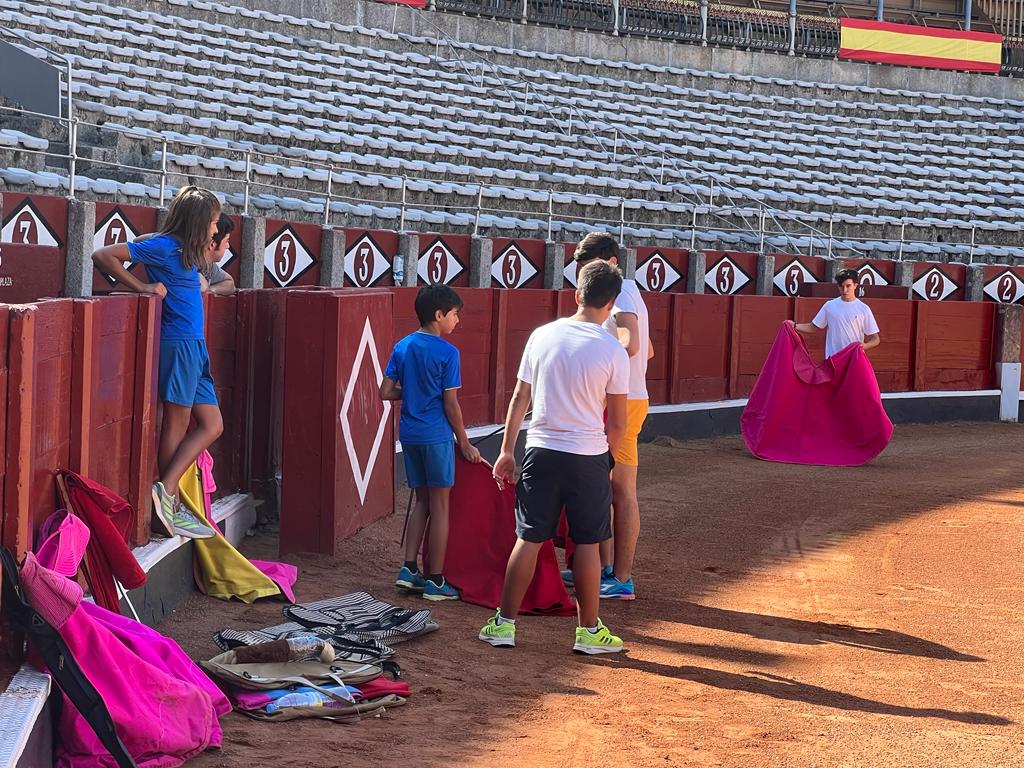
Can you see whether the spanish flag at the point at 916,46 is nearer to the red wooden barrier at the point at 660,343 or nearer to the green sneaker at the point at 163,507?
the red wooden barrier at the point at 660,343

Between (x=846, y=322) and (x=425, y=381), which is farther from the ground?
(x=846, y=322)

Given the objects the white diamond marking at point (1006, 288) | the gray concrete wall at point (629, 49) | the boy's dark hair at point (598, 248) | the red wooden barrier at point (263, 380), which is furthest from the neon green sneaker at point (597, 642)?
the gray concrete wall at point (629, 49)

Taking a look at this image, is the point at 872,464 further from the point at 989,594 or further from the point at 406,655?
the point at 406,655

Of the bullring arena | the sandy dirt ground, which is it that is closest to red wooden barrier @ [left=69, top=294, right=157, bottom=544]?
the bullring arena

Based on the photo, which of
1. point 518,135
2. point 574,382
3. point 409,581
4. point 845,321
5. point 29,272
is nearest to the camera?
point 574,382

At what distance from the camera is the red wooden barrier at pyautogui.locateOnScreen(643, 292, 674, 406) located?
12.9m

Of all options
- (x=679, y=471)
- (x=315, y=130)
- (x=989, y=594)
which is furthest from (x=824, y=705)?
(x=315, y=130)

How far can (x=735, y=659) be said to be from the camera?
4.93m

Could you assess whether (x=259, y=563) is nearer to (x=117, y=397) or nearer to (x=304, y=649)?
(x=117, y=397)

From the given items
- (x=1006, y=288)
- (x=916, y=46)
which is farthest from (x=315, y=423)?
(x=916, y=46)

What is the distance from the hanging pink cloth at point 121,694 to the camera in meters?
3.34

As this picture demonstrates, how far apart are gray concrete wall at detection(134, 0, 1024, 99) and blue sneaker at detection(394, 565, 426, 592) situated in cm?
1582

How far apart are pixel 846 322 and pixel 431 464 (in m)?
5.60

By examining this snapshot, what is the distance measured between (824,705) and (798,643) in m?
0.82
